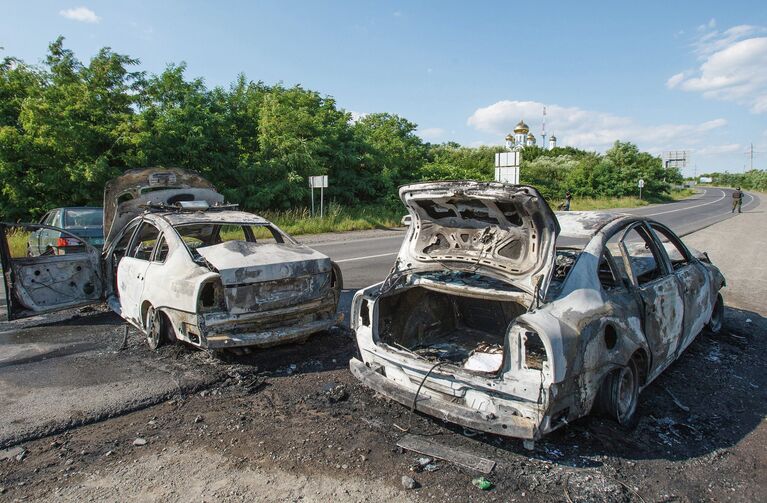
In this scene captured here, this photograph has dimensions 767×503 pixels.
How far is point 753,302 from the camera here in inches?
302

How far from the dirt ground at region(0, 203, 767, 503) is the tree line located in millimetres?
15128

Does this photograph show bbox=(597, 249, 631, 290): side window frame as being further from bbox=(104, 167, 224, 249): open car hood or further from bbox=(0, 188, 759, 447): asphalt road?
bbox=(104, 167, 224, 249): open car hood

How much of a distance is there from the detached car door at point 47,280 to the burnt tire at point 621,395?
19.8 feet

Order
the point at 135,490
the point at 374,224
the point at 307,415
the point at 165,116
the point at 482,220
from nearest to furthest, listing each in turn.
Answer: the point at 135,490
the point at 307,415
the point at 482,220
the point at 165,116
the point at 374,224

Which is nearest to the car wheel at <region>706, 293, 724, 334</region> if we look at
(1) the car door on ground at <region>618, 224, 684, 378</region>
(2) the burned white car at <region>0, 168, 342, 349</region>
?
(1) the car door on ground at <region>618, 224, 684, 378</region>

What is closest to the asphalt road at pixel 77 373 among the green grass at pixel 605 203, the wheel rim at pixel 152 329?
the wheel rim at pixel 152 329

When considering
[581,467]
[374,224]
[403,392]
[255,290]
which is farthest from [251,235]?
[374,224]

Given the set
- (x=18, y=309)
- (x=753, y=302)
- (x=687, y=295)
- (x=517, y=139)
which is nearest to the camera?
(x=687, y=295)

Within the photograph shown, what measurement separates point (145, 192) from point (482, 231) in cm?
541

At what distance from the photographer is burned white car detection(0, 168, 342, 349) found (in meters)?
4.73

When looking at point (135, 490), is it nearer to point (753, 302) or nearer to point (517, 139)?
point (753, 302)

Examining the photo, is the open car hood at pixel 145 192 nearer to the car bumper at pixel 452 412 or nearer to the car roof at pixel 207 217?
the car roof at pixel 207 217

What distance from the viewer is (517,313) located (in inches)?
181

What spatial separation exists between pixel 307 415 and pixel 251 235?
3887mm
